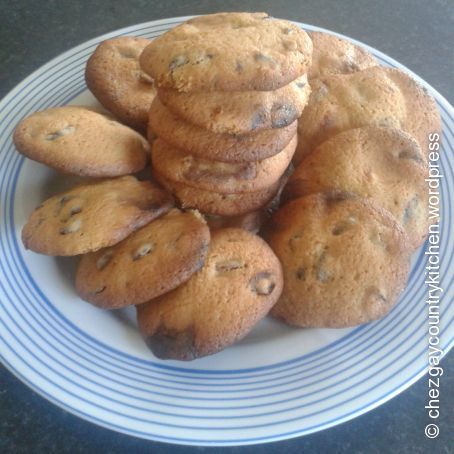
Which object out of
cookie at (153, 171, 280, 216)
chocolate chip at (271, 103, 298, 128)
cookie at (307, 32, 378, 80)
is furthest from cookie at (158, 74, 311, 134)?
cookie at (307, 32, 378, 80)

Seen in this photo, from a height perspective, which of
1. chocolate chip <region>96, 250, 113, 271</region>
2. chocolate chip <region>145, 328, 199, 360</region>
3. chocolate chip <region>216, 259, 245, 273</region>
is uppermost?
chocolate chip <region>216, 259, 245, 273</region>

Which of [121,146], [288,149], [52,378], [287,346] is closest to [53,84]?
[121,146]

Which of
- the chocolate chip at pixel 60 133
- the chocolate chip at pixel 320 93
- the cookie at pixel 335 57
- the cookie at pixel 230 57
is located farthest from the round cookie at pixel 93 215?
the cookie at pixel 335 57

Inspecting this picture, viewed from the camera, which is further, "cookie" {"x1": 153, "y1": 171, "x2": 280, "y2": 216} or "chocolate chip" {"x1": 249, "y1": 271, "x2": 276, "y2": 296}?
"cookie" {"x1": 153, "y1": 171, "x2": 280, "y2": 216}

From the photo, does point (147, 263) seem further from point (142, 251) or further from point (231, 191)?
point (231, 191)

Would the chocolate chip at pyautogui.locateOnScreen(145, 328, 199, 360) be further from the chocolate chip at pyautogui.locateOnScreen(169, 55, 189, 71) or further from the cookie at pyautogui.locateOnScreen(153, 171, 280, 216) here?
the chocolate chip at pyautogui.locateOnScreen(169, 55, 189, 71)

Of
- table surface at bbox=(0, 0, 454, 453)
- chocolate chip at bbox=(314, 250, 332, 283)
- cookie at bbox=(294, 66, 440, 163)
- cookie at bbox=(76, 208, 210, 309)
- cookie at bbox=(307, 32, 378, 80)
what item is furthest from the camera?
table surface at bbox=(0, 0, 454, 453)

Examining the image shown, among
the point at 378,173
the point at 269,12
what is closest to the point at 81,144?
the point at 378,173
